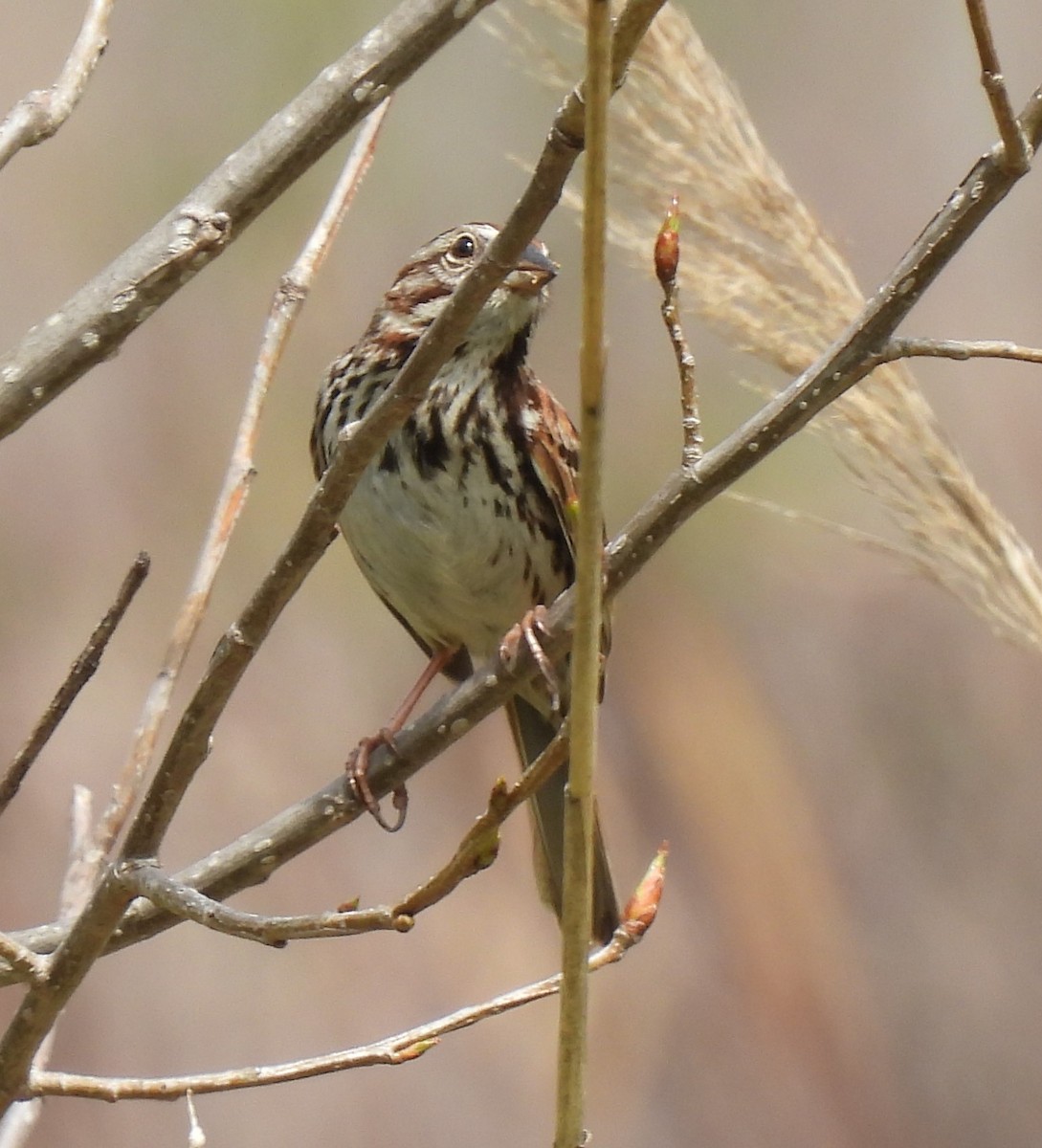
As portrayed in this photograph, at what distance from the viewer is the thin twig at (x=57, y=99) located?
0.98 meters

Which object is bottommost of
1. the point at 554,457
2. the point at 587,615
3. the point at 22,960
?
the point at 22,960

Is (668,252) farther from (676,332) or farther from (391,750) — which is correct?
(391,750)

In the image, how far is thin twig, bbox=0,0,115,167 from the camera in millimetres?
984

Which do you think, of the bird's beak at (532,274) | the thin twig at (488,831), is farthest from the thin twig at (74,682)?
the bird's beak at (532,274)

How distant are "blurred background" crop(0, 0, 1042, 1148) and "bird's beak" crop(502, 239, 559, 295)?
1.42 meters

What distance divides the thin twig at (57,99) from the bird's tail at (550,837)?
961mm

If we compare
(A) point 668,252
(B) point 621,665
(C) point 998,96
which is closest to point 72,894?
(A) point 668,252

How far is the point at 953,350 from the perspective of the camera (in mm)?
1029

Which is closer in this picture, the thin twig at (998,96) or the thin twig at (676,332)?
the thin twig at (998,96)

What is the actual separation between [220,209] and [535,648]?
1.65ft

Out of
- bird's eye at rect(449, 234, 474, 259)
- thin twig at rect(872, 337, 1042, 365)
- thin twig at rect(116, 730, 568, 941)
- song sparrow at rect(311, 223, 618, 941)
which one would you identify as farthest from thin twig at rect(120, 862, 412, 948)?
bird's eye at rect(449, 234, 474, 259)

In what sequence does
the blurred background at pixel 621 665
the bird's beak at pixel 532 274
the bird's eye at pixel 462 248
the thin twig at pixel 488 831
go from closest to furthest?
1. the thin twig at pixel 488 831
2. the bird's beak at pixel 532 274
3. the bird's eye at pixel 462 248
4. the blurred background at pixel 621 665

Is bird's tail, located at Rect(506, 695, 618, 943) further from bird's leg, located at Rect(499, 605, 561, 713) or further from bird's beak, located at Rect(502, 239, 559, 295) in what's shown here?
bird's beak, located at Rect(502, 239, 559, 295)

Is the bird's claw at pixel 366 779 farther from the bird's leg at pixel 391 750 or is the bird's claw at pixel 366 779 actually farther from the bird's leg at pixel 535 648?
the bird's leg at pixel 535 648
